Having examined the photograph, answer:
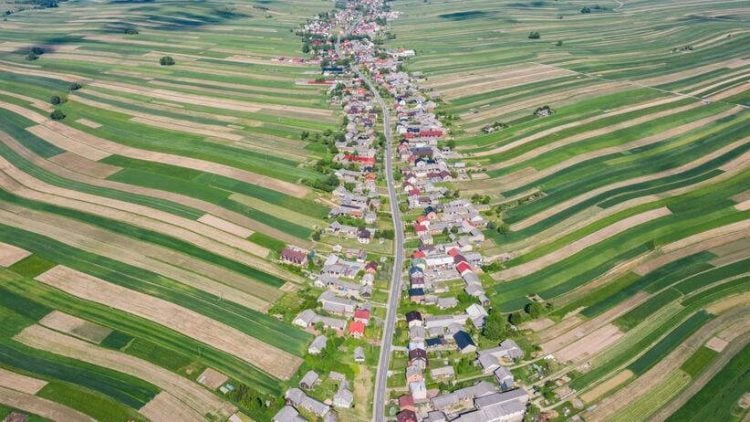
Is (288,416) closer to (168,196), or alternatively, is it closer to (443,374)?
(443,374)

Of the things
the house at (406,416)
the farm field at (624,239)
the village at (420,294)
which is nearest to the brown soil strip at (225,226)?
the village at (420,294)

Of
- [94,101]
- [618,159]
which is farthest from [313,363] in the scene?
[94,101]

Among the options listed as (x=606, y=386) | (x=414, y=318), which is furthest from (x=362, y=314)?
(x=606, y=386)

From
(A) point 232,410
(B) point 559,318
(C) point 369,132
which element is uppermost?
(C) point 369,132

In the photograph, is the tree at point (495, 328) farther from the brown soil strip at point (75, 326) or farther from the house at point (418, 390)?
the brown soil strip at point (75, 326)

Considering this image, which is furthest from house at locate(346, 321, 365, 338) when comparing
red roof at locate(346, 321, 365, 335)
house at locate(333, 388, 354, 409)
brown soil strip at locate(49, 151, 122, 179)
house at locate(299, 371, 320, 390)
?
brown soil strip at locate(49, 151, 122, 179)

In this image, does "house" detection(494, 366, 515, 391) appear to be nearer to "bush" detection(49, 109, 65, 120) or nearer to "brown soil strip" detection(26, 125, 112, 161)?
"brown soil strip" detection(26, 125, 112, 161)

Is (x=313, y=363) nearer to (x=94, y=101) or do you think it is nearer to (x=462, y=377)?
(x=462, y=377)
